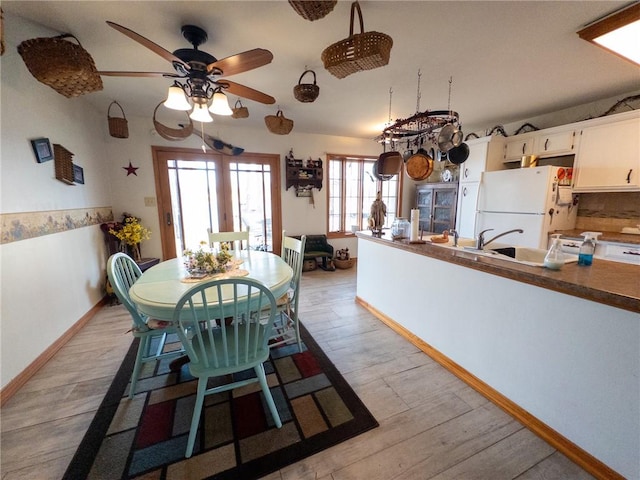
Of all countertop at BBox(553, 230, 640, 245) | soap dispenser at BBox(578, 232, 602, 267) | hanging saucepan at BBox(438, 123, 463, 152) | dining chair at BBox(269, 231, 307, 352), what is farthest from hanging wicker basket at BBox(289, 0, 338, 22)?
countertop at BBox(553, 230, 640, 245)

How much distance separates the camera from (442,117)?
207 cm

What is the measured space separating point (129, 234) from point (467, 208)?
4.92 metres

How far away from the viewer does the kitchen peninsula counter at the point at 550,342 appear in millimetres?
1124

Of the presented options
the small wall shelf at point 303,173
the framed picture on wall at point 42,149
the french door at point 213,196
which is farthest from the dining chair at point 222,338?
the small wall shelf at point 303,173

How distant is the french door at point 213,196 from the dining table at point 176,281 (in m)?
→ 2.07

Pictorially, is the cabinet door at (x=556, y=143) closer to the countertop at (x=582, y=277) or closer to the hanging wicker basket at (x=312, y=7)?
the countertop at (x=582, y=277)

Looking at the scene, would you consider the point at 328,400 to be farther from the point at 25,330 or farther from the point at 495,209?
the point at 495,209

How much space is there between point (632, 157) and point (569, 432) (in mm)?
3101

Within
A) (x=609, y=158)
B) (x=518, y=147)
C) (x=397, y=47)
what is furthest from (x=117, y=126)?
(x=609, y=158)

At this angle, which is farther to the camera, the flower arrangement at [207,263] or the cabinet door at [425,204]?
the cabinet door at [425,204]

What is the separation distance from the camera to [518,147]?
12.1 ft

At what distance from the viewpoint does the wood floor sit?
123 cm

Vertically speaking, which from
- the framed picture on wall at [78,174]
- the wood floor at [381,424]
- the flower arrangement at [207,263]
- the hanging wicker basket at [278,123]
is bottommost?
the wood floor at [381,424]

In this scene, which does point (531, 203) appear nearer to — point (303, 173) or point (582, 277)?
point (582, 277)
